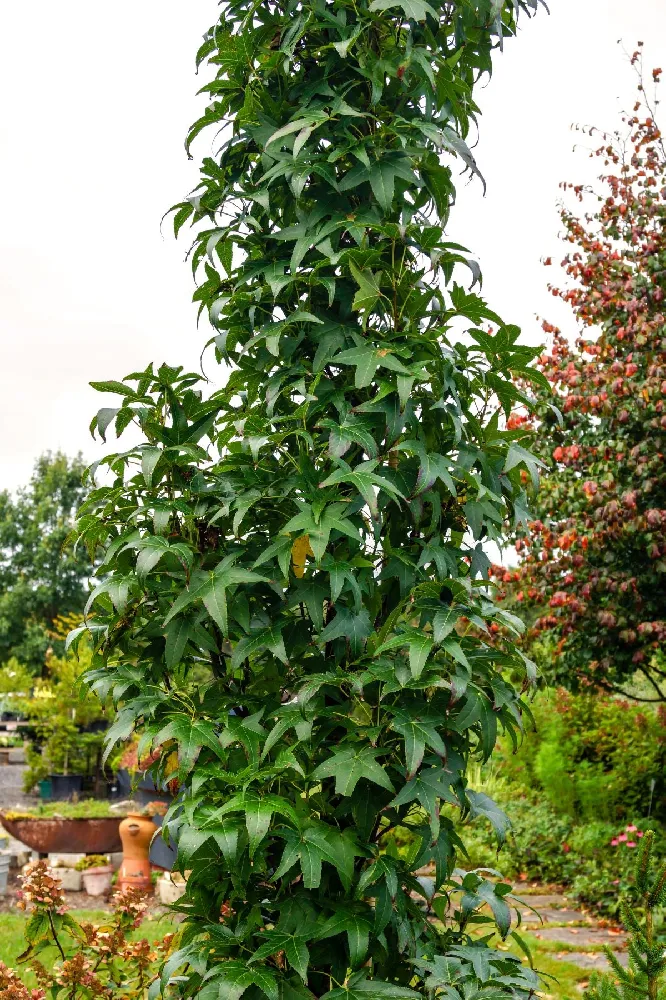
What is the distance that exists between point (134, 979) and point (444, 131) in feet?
9.84

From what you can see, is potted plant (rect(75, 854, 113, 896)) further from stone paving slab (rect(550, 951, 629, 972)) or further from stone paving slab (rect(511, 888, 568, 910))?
stone paving slab (rect(550, 951, 629, 972))

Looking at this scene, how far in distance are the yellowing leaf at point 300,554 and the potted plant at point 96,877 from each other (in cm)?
644

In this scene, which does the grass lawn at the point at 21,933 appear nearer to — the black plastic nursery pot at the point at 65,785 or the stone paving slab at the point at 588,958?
the stone paving slab at the point at 588,958

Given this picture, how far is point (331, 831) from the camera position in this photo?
181cm

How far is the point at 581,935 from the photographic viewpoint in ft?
18.8

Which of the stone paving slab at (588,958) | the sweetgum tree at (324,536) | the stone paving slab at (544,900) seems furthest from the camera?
the stone paving slab at (544,900)

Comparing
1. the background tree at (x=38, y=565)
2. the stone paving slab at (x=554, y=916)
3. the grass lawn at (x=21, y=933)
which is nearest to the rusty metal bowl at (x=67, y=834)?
the grass lawn at (x=21, y=933)

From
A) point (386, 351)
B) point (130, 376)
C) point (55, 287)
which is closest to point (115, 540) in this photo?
point (130, 376)

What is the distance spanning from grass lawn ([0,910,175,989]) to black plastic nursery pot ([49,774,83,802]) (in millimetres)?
5058

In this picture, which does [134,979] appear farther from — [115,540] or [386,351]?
[386,351]

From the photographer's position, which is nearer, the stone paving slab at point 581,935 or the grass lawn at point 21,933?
the grass lawn at point 21,933

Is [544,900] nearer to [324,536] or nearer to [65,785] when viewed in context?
[324,536]

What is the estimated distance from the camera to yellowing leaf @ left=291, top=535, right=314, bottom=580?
1.95m

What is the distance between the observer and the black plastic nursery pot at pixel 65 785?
38.2ft
